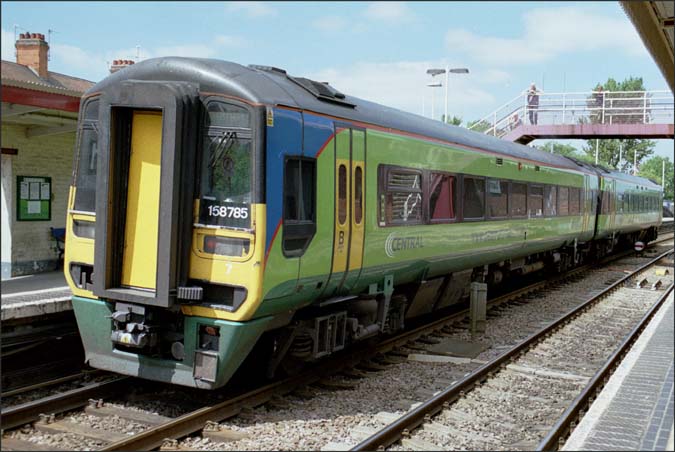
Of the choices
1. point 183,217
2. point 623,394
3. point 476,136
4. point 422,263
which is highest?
point 476,136

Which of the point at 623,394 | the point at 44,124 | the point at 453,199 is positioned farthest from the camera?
the point at 44,124

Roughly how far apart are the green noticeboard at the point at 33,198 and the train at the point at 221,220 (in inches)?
231

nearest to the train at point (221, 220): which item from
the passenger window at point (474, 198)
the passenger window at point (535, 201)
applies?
the passenger window at point (474, 198)

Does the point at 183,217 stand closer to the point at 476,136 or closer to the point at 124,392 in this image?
the point at 124,392

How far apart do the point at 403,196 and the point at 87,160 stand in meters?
3.82

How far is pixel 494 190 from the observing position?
39.0 feet

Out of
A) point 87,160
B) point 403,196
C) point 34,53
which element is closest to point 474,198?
point 403,196

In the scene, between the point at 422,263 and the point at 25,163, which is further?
the point at 25,163

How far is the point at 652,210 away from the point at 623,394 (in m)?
28.4

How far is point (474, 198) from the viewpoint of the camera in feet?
36.0

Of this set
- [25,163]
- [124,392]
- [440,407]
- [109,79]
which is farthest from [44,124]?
[440,407]

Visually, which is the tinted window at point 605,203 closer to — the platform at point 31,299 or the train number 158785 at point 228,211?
the platform at point 31,299

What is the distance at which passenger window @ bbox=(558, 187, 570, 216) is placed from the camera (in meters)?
16.1

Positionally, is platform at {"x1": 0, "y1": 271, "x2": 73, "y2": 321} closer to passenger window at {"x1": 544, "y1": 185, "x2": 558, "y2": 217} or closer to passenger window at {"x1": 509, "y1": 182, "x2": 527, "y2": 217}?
passenger window at {"x1": 509, "y1": 182, "x2": 527, "y2": 217}
